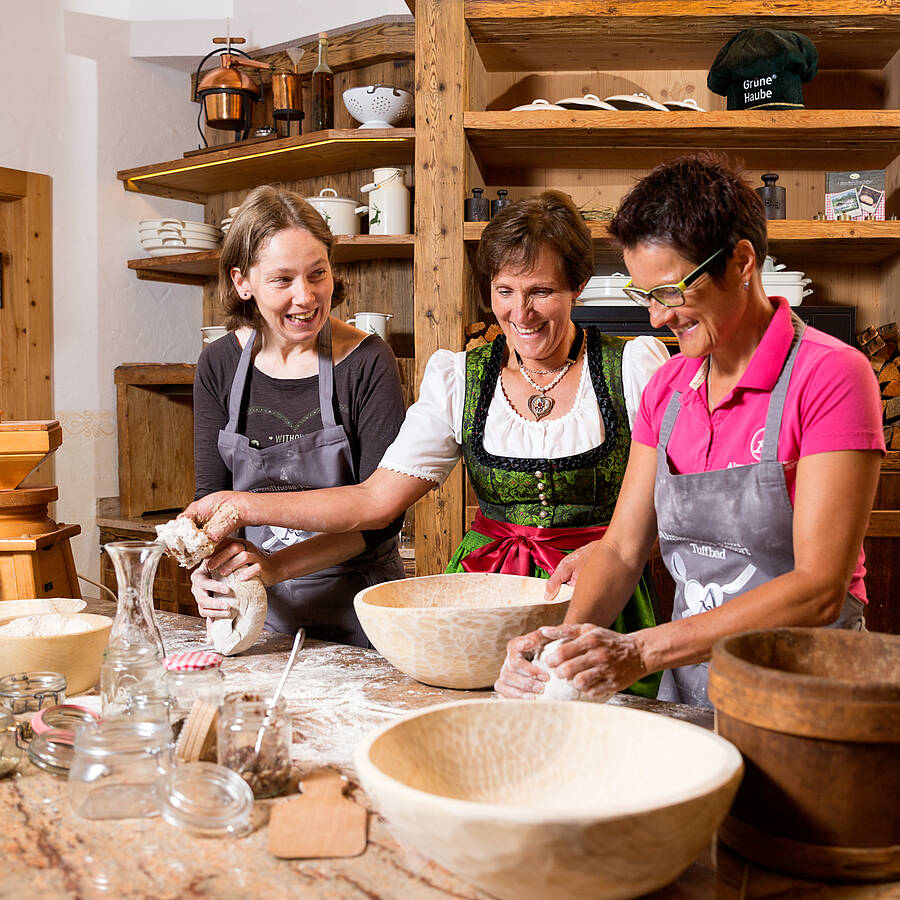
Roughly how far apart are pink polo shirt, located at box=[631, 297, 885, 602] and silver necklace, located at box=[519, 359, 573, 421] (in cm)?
34

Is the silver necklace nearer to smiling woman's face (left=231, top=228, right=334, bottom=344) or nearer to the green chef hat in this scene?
smiling woman's face (left=231, top=228, right=334, bottom=344)

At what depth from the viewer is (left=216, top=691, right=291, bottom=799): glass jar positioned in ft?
3.25

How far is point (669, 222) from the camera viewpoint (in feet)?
4.24

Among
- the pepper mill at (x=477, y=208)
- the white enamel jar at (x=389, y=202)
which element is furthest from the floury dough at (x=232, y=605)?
the white enamel jar at (x=389, y=202)

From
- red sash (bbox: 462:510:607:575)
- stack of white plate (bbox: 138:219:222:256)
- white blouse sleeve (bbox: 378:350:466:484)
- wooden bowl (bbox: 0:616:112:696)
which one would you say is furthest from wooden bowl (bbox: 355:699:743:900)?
stack of white plate (bbox: 138:219:222:256)

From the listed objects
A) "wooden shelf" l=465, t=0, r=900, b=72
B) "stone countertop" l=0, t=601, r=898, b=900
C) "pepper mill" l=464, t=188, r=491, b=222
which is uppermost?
"wooden shelf" l=465, t=0, r=900, b=72

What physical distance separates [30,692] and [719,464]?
38.5 inches

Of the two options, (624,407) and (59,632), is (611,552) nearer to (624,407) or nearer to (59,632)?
(624,407)

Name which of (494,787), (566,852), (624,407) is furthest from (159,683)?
(624,407)

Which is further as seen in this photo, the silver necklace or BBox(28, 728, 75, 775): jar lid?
the silver necklace

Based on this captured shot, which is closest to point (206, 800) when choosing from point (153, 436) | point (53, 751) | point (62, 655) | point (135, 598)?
point (53, 751)

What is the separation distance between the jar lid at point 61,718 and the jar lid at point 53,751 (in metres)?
0.02

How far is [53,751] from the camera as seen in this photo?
1.06m

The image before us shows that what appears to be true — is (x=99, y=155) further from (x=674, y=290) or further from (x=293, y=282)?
(x=674, y=290)
